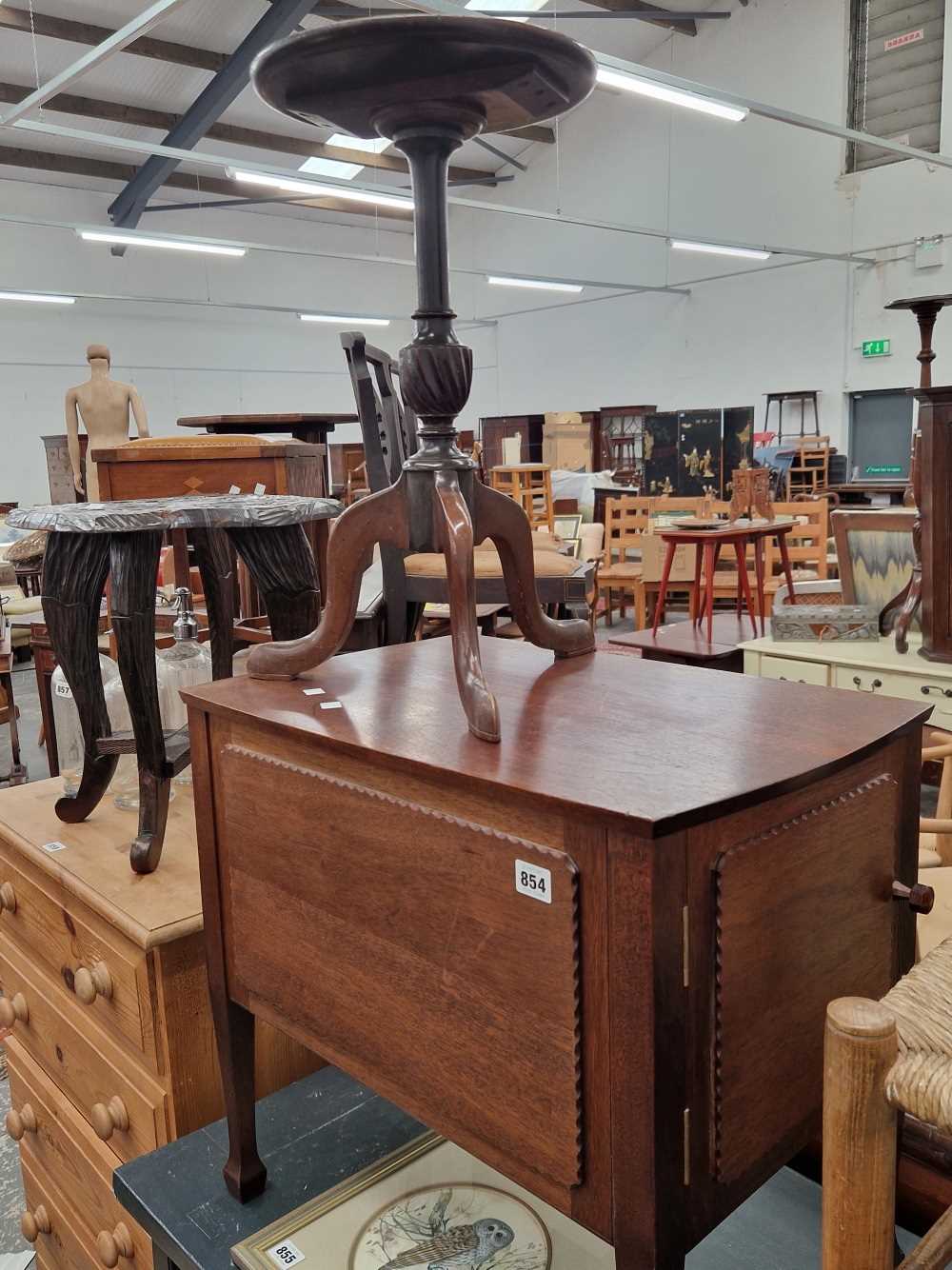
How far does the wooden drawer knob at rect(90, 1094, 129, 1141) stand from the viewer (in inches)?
52.7

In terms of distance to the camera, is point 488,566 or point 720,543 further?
point 720,543

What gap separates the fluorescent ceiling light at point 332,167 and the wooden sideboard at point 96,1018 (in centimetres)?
1325

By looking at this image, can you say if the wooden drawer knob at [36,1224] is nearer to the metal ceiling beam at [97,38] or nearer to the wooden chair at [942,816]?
the wooden chair at [942,816]

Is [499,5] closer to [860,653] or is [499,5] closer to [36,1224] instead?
[860,653]

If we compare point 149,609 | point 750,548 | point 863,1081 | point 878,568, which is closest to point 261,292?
point 750,548

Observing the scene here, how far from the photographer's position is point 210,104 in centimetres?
990

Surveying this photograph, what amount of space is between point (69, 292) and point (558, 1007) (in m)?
13.1

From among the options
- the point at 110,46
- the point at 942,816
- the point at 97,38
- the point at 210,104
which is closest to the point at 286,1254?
the point at 942,816

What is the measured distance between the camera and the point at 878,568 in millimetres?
3639

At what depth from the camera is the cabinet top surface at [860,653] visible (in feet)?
9.52

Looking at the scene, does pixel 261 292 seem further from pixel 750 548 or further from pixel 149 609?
pixel 149 609

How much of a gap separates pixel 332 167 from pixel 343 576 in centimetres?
1417

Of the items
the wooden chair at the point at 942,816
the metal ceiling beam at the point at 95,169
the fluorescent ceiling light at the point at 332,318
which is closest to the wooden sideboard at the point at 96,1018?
the wooden chair at the point at 942,816

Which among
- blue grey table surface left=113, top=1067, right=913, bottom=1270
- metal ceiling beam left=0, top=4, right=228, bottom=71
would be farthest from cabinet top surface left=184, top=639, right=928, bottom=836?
metal ceiling beam left=0, top=4, right=228, bottom=71
